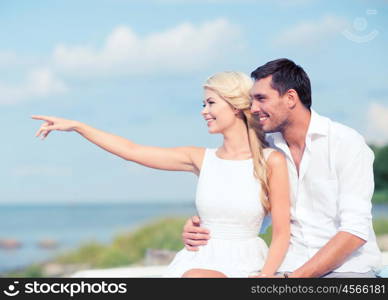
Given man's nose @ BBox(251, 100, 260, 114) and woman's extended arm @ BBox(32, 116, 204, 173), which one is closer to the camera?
man's nose @ BBox(251, 100, 260, 114)

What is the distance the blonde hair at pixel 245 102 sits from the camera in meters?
2.99

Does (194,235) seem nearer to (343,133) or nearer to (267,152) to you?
(267,152)

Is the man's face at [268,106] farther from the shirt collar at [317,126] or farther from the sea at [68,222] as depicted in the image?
the sea at [68,222]

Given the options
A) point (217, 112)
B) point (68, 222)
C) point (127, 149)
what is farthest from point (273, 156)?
point (68, 222)

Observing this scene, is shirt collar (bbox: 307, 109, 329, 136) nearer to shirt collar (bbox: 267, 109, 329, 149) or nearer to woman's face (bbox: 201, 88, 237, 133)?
shirt collar (bbox: 267, 109, 329, 149)

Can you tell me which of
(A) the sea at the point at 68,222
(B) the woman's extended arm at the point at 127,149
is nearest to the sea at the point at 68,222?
(A) the sea at the point at 68,222

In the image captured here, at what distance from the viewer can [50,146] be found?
886 inches

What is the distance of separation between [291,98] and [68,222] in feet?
66.3

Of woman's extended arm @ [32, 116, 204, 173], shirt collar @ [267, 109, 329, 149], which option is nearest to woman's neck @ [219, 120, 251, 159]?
woman's extended arm @ [32, 116, 204, 173]

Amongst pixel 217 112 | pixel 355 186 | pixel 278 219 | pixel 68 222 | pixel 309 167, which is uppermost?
→ pixel 68 222

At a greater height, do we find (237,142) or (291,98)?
(291,98)

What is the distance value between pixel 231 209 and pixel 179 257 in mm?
334

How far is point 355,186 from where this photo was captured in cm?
297

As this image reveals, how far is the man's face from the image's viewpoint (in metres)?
3.05
